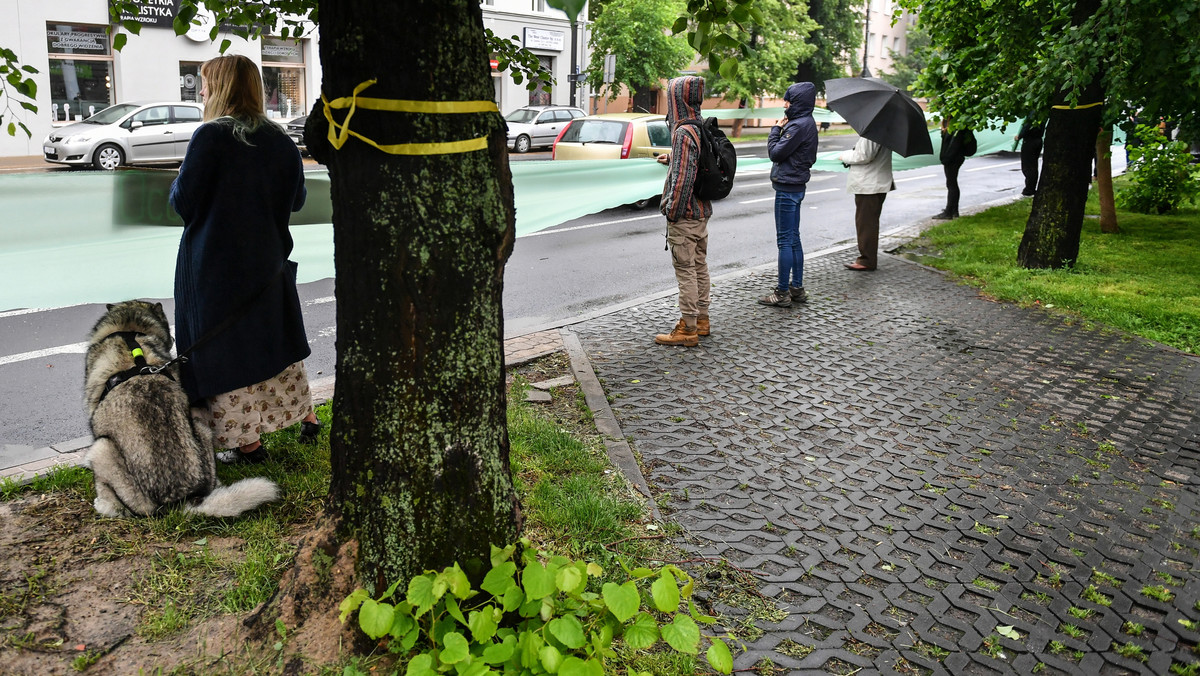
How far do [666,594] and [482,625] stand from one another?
54 centimetres

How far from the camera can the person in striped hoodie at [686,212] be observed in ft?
A: 22.5

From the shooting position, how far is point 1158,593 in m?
3.74

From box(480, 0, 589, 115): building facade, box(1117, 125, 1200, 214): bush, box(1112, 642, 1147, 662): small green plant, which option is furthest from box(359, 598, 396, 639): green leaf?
box(480, 0, 589, 115): building facade

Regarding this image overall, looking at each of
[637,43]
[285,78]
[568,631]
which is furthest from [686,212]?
[637,43]

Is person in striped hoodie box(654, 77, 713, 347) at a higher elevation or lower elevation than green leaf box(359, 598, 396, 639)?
higher

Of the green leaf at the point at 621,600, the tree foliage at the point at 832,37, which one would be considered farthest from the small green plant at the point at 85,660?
the tree foliage at the point at 832,37

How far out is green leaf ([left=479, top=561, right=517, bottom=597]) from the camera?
282 centimetres

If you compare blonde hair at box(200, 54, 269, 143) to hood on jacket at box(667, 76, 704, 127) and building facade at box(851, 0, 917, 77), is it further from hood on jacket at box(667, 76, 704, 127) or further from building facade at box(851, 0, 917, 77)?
building facade at box(851, 0, 917, 77)

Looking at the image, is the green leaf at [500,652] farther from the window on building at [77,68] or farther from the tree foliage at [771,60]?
the tree foliage at [771,60]

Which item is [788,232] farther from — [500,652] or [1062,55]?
[500,652]

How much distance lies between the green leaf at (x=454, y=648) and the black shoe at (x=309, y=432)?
8.18 feet

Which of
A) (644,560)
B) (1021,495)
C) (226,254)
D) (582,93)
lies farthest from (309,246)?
(582,93)

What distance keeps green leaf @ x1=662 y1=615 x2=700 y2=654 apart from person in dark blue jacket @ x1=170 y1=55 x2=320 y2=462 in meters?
2.49

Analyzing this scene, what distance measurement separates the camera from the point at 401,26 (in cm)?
271
